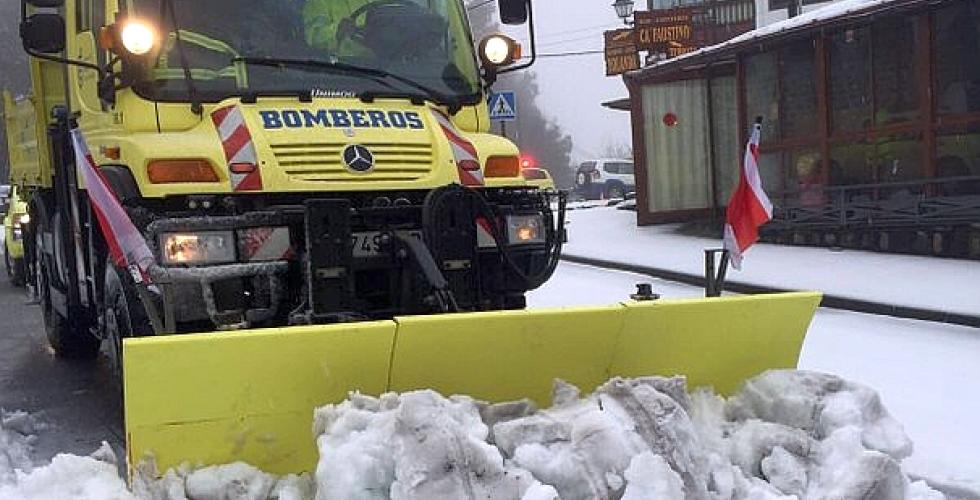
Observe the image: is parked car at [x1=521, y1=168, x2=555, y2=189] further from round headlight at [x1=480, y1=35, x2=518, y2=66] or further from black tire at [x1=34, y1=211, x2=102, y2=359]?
black tire at [x1=34, y1=211, x2=102, y2=359]

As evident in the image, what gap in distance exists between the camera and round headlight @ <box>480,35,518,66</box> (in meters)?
6.32

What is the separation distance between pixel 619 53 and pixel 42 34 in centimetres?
2348

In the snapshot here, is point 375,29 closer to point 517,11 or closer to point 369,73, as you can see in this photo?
point 369,73

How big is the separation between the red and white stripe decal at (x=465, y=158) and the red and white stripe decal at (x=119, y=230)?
167 centimetres

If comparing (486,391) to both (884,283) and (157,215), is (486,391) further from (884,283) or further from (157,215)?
(884,283)

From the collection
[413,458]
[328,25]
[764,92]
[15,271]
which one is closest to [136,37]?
[328,25]

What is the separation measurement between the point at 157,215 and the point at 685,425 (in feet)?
8.62

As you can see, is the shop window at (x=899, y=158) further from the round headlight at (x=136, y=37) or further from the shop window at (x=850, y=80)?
the round headlight at (x=136, y=37)

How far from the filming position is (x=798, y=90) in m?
15.2

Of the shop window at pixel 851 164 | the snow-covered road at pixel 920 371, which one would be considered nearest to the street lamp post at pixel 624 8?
the shop window at pixel 851 164

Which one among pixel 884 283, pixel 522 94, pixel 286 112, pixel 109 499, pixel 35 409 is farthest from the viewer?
pixel 522 94

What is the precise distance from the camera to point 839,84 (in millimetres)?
14422

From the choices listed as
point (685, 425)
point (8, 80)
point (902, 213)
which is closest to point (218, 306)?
point (685, 425)

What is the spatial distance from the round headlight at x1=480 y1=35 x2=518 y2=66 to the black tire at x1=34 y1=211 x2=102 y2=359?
4.07 meters
